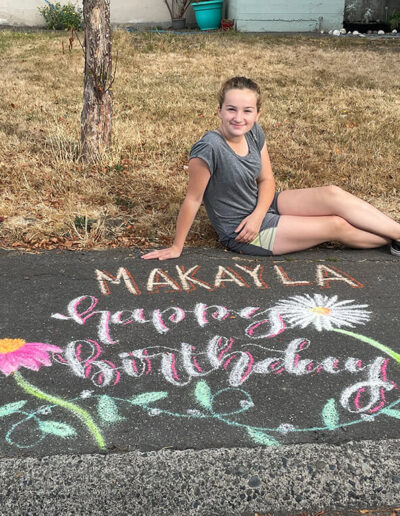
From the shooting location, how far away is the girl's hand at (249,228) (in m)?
3.59

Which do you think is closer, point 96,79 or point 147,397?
point 147,397

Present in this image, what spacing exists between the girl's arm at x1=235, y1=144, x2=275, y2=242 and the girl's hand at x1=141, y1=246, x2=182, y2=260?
385 mm

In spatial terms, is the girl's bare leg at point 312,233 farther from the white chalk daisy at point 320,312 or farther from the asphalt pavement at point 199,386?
the white chalk daisy at point 320,312

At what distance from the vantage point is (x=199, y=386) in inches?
97.2

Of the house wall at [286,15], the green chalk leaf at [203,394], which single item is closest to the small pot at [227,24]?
the house wall at [286,15]

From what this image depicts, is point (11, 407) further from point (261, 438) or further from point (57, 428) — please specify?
point (261, 438)

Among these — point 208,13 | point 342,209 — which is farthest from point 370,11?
point 342,209

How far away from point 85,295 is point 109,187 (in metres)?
1.79

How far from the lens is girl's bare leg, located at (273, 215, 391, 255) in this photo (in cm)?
364

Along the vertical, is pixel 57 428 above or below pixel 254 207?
below

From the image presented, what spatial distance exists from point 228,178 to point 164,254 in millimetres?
617

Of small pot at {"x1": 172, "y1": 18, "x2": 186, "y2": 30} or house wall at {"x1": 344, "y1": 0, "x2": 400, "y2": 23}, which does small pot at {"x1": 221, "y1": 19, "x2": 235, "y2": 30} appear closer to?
small pot at {"x1": 172, "y1": 18, "x2": 186, "y2": 30}

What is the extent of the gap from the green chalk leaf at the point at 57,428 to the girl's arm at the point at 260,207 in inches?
69.1

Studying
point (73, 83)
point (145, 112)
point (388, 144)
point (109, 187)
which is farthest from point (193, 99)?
point (109, 187)
